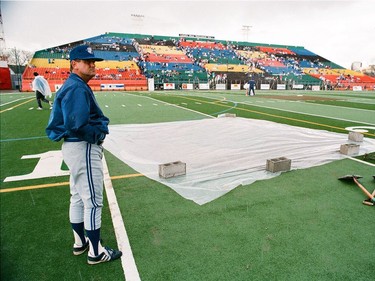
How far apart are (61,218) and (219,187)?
2.42 meters

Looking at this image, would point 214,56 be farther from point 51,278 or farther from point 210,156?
point 51,278

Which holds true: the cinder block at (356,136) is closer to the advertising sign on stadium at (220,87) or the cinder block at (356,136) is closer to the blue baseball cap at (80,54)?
the blue baseball cap at (80,54)

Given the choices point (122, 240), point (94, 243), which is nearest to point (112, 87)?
point (122, 240)

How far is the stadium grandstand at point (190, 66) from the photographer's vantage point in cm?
4234

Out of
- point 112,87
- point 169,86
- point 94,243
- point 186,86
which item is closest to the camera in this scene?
point 94,243

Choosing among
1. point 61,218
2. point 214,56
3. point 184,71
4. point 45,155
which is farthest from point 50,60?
point 61,218

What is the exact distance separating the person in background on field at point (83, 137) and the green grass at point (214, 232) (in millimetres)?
411

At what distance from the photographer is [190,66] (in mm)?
51031

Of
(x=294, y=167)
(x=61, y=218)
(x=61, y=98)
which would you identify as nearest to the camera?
(x=61, y=98)

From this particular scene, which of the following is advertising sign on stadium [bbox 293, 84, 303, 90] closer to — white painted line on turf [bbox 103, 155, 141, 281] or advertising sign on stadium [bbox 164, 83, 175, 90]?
advertising sign on stadium [bbox 164, 83, 175, 90]

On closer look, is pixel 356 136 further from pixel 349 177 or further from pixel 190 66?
pixel 190 66

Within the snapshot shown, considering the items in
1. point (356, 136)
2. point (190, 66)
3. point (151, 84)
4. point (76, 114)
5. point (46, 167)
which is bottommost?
point (46, 167)

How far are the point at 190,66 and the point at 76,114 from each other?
50.6 metres

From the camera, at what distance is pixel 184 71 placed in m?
48.2
